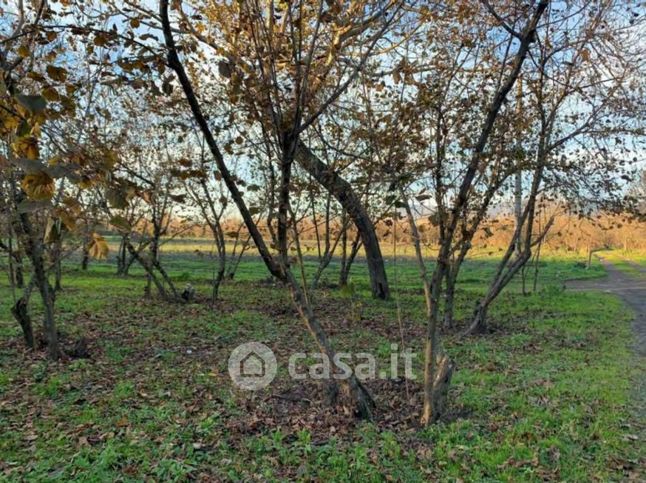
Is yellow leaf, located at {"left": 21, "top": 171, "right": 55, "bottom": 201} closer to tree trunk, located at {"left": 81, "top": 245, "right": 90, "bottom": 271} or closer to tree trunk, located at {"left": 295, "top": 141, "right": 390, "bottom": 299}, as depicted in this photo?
tree trunk, located at {"left": 81, "top": 245, "right": 90, "bottom": 271}

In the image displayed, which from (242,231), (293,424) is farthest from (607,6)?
(242,231)

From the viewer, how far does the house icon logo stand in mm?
5168

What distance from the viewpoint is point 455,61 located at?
557 centimetres

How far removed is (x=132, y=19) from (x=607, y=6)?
564 centimetres

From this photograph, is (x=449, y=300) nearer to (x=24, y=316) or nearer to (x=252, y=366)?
(x=252, y=366)

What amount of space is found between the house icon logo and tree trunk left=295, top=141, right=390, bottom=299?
2269 millimetres

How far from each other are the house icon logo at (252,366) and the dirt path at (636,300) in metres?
3.41

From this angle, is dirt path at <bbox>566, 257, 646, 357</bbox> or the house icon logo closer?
the house icon logo

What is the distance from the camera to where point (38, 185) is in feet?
4.74

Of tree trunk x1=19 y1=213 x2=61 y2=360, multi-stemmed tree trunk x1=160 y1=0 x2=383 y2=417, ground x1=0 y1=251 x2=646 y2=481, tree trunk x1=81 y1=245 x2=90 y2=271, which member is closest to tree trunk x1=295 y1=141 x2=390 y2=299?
multi-stemmed tree trunk x1=160 y1=0 x2=383 y2=417

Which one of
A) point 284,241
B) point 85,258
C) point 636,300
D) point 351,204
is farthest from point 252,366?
point 636,300

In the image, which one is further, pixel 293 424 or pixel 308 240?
pixel 308 240

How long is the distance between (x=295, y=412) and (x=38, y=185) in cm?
331

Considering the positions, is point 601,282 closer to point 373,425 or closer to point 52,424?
point 373,425
